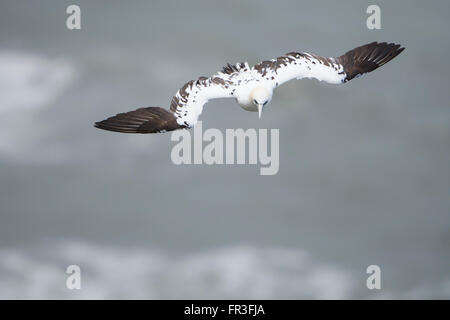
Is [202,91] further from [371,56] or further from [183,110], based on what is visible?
[371,56]

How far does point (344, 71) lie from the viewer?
23016 millimetres

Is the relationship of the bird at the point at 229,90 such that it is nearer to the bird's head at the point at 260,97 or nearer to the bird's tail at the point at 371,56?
the bird's head at the point at 260,97

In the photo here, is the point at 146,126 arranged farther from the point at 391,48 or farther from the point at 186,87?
the point at 391,48

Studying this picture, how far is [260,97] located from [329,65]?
2779 mm

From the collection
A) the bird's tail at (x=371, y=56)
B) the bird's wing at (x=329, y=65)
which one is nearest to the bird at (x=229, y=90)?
the bird's wing at (x=329, y=65)

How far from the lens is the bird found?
21.2 meters

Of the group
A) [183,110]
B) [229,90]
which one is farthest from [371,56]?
[183,110]

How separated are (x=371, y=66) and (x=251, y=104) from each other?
380 cm

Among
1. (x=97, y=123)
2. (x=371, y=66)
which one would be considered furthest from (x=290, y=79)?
(x=97, y=123)

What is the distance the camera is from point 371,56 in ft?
76.3

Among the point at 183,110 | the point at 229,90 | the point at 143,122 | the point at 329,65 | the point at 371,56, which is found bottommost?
the point at 143,122

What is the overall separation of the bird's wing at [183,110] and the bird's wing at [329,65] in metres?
0.68

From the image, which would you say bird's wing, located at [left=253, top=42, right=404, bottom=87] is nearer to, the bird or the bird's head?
the bird

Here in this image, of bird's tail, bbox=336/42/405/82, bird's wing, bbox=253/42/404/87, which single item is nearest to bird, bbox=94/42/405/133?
bird's wing, bbox=253/42/404/87
